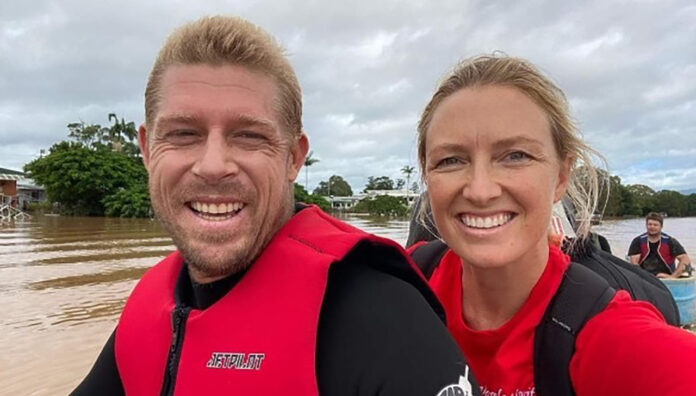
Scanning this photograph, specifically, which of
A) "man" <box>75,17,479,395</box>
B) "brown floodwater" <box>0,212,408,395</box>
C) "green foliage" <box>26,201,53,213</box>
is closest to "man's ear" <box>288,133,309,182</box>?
"man" <box>75,17,479,395</box>

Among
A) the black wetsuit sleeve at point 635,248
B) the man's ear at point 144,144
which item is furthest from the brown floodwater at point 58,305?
the black wetsuit sleeve at point 635,248

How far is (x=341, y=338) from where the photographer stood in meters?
1.35

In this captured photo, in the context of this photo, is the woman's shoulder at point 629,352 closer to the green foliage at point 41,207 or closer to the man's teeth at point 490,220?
the man's teeth at point 490,220

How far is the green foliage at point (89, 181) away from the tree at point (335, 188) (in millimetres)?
66730

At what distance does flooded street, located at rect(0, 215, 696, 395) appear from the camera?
654cm

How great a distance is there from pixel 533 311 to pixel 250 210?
101 centimetres

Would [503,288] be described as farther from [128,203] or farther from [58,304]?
[128,203]

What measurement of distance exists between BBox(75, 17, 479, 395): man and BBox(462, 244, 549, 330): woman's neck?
0.40m

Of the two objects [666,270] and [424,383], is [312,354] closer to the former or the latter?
[424,383]

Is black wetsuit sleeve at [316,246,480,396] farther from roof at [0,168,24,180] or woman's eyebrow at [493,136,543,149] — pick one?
roof at [0,168,24,180]

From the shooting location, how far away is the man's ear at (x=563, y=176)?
6.40 ft

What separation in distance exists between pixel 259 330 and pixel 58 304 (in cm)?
1036

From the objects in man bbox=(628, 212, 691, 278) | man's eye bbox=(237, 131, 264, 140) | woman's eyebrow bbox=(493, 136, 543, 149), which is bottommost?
man bbox=(628, 212, 691, 278)

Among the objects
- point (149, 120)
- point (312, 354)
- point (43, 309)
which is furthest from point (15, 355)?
point (312, 354)
